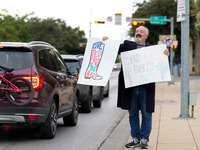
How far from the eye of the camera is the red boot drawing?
8.40m

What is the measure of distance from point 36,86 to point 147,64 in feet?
6.26

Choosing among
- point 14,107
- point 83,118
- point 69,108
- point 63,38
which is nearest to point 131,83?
point 14,107

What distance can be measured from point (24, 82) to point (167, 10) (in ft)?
161

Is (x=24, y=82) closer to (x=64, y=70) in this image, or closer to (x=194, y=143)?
(x=64, y=70)

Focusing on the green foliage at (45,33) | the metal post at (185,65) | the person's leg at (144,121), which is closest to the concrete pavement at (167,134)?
the person's leg at (144,121)

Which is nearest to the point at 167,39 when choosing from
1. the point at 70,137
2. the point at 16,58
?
the point at 70,137

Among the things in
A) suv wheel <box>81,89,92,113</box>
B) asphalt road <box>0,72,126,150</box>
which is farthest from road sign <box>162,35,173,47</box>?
asphalt road <box>0,72,126,150</box>

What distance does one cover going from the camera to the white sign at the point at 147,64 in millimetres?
8328

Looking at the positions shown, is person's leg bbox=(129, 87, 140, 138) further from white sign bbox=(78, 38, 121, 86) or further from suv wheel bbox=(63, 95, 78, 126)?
suv wheel bbox=(63, 95, 78, 126)

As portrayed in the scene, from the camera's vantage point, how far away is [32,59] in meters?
8.80

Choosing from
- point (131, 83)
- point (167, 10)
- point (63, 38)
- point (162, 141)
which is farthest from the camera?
point (63, 38)

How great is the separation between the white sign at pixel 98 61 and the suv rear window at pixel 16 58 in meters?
1.02

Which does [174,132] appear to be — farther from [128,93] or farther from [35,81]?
[35,81]

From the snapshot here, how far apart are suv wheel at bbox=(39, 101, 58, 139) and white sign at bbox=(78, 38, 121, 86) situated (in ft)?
3.50
